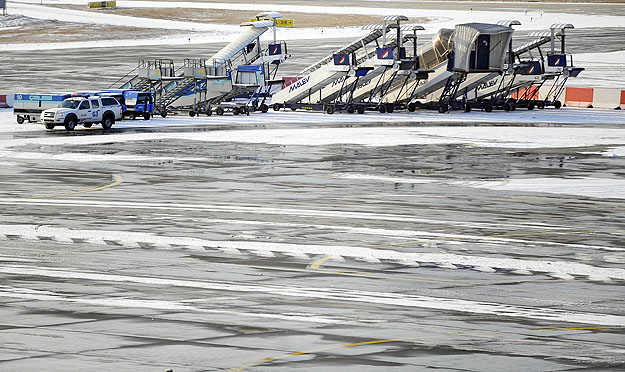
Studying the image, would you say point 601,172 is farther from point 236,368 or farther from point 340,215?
point 236,368

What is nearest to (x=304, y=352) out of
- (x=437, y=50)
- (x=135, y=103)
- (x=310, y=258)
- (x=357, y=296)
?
(x=357, y=296)

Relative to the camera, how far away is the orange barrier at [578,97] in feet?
254

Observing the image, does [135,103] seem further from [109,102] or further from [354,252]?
[354,252]

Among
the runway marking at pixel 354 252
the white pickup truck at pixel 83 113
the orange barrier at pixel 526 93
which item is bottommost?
the runway marking at pixel 354 252

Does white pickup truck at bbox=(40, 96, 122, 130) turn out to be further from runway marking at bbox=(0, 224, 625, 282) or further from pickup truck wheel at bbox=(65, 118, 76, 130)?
runway marking at bbox=(0, 224, 625, 282)

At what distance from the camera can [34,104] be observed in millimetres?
58344

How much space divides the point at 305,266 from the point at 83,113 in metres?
37.3

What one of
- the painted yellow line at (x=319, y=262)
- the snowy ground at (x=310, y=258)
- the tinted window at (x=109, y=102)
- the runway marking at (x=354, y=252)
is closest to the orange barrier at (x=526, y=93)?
the snowy ground at (x=310, y=258)

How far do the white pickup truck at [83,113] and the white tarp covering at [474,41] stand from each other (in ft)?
79.4

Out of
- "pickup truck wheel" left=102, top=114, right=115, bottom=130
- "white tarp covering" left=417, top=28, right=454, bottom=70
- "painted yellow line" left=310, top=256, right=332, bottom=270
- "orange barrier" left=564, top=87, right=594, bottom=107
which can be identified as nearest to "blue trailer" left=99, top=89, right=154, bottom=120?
"pickup truck wheel" left=102, top=114, right=115, bottom=130

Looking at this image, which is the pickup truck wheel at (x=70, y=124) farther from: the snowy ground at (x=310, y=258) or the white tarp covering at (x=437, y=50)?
the white tarp covering at (x=437, y=50)

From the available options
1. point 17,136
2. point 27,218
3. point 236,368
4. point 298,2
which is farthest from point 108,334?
point 298,2

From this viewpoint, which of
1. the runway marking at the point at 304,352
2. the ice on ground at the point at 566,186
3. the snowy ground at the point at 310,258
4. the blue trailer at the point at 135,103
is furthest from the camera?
the blue trailer at the point at 135,103

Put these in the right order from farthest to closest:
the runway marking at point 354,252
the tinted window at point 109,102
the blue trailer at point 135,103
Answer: the blue trailer at point 135,103 → the tinted window at point 109,102 → the runway marking at point 354,252
